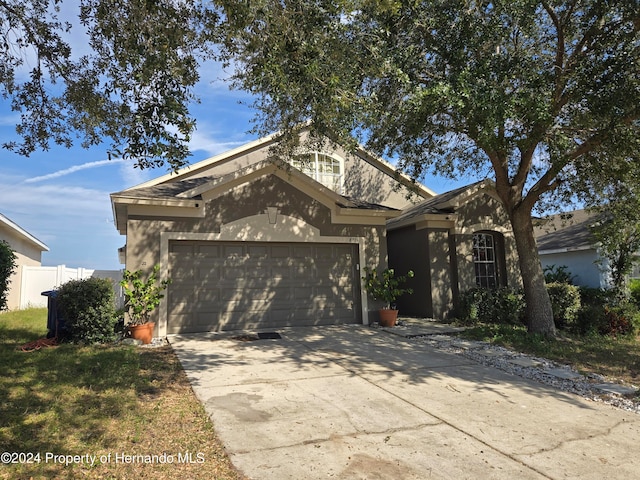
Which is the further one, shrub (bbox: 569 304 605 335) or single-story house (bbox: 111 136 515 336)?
shrub (bbox: 569 304 605 335)

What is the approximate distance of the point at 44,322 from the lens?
13.1 metres

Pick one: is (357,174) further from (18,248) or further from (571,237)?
(18,248)

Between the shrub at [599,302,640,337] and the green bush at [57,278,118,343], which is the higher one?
the green bush at [57,278,118,343]

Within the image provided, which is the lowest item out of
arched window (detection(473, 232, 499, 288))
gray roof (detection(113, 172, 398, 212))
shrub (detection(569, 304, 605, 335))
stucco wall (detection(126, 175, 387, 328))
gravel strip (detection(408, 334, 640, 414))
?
gravel strip (detection(408, 334, 640, 414))

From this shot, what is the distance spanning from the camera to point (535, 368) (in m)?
7.80

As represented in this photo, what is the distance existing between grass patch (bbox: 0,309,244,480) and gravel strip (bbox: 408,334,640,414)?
5.29 meters

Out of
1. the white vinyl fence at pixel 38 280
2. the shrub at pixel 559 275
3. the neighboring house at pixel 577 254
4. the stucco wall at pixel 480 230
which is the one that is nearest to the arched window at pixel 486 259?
the stucco wall at pixel 480 230

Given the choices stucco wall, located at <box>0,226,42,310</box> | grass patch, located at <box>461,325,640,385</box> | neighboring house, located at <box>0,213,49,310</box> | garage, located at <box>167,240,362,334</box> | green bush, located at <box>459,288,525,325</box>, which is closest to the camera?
grass patch, located at <box>461,325,640,385</box>

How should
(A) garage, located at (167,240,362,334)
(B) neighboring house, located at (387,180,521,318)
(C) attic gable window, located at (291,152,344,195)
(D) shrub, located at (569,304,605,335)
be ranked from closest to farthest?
(A) garage, located at (167,240,362,334) < (D) shrub, located at (569,304,605,335) < (B) neighboring house, located at (387,180,521,318) < (C) attic gable window, located at (291,152,344,195)

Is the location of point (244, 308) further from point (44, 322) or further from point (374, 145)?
point (44, 322)

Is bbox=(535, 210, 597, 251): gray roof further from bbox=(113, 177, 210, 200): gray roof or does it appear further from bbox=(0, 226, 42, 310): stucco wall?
bbox=(0, 226, 42, 310): stucco wall

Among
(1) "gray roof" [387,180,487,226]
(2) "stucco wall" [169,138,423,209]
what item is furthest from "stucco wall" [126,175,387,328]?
(2) "stucco wall" [169,138,423,209]

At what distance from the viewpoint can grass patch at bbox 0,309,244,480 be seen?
379cm

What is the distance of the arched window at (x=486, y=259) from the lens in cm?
1433
